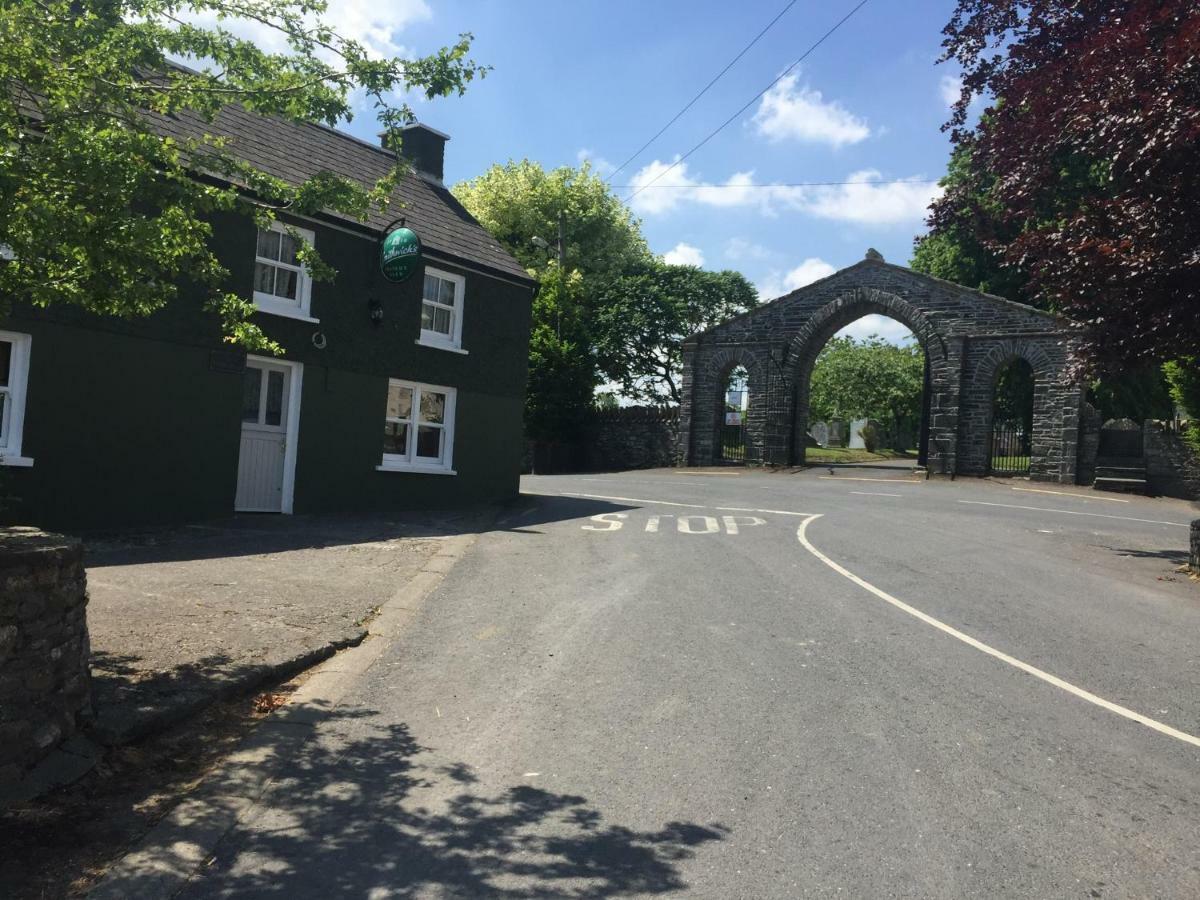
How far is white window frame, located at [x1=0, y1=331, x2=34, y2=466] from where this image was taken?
11.2 m

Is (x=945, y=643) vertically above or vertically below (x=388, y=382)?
below

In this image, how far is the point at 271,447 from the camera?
1497 cm

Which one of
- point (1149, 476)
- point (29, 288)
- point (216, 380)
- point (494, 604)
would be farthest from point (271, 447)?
point (1149, 476)

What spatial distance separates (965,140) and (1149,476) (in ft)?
47.3

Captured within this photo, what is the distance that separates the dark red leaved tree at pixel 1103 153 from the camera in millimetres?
11133

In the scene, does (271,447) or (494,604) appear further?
(271,447)

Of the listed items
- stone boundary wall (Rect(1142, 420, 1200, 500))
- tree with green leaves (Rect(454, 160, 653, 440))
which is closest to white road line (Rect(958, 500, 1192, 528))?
stone boundary wall (Rect(1142, 420, 1200, 500))

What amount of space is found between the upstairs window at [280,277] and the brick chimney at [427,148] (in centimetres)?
711

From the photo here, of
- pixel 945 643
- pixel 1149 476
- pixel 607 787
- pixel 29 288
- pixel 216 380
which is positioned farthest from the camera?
pixel 1149 476

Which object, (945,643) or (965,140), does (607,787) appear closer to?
(945,643)

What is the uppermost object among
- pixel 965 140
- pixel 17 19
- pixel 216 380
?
pixel 965 140

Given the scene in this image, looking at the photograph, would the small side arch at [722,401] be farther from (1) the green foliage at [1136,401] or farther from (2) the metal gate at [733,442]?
(1) the green foliage at [1136,401]

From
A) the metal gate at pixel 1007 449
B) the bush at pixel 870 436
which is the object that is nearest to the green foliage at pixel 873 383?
the bush at pixel 870 436

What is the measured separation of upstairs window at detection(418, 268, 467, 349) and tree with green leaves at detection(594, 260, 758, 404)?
84.4 feet
